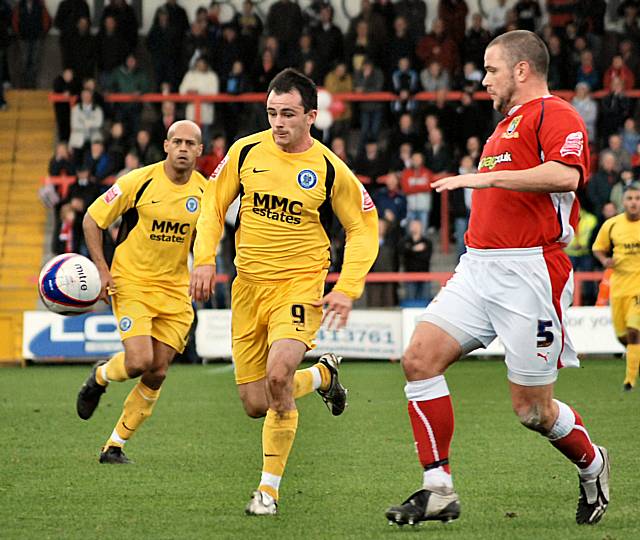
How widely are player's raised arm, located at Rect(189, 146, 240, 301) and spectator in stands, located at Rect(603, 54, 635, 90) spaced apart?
1664cm

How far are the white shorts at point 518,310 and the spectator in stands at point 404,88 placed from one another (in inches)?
658

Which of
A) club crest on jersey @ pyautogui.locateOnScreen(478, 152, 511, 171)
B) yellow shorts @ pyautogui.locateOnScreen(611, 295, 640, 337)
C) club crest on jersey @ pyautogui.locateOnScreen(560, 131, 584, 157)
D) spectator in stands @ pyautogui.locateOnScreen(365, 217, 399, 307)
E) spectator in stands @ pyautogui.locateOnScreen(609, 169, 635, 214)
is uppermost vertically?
club crest on jersey @ pyautogui.locateOnScreen(560, 131, 584, 157)

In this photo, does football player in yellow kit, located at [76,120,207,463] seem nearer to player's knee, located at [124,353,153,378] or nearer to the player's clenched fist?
player's knee, located at [124,353,153,378]

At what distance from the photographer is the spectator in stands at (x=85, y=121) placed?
917 inches

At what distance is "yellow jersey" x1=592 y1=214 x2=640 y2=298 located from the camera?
612 inches

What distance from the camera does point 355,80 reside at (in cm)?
2377

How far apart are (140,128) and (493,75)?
17.4 metres

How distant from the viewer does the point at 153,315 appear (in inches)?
404

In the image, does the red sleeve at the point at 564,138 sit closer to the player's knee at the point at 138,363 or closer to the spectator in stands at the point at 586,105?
the player's knee at the point at 138,363

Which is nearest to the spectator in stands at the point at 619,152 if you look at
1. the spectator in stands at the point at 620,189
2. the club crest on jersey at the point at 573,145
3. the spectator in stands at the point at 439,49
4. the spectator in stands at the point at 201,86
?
the spectator in stands at the point at 620,189

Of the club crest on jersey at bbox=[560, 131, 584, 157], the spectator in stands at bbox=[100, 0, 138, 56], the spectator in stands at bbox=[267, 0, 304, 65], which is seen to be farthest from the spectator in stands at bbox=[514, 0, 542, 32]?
the club crest on jersey at bbox=[560, 131, 584, 157]

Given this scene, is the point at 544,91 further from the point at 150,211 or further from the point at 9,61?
the point at 9,61

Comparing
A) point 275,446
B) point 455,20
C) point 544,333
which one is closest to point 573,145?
point 544,333

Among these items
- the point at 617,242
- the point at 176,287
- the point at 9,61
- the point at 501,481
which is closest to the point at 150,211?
the point at 176,287
